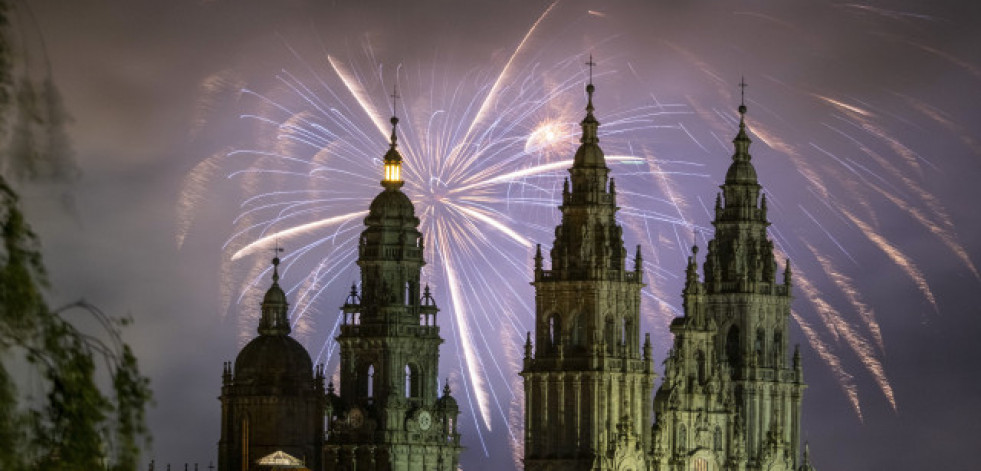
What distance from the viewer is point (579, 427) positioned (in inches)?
5645

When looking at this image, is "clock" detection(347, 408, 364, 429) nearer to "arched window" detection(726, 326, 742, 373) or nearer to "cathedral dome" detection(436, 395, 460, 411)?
"cathedral dome" detection(436, 395, 460, 411)

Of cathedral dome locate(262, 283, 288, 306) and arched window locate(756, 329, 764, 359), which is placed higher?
cathedral dome locate(262, 283, 288, 306)

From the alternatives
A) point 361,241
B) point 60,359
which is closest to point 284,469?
point 361,241

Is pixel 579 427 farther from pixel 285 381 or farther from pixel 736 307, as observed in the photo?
pixel 285 381

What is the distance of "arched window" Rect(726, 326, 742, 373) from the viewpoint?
162m

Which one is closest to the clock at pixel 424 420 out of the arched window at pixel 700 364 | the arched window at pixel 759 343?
the arched window at pixel 700 364

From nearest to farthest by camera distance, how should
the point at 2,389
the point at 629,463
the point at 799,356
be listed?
the point at 2,389, the point at 629,463, the point at 799,356

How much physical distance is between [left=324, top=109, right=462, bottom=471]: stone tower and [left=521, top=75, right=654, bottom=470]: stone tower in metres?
14.4

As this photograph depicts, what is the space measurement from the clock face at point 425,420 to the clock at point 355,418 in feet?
11.5

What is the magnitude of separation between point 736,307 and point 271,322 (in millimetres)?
32591

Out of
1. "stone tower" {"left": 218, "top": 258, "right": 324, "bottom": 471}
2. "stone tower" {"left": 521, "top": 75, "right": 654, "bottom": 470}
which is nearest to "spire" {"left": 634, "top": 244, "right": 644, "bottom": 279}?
"stone tower" {"left": 521, "top": 75, "right": 654, "bottom": 470}

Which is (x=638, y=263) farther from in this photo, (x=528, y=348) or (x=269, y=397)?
(x=269, y=397)

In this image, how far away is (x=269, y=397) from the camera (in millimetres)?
173000

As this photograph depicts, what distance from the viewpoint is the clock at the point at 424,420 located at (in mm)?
158125
